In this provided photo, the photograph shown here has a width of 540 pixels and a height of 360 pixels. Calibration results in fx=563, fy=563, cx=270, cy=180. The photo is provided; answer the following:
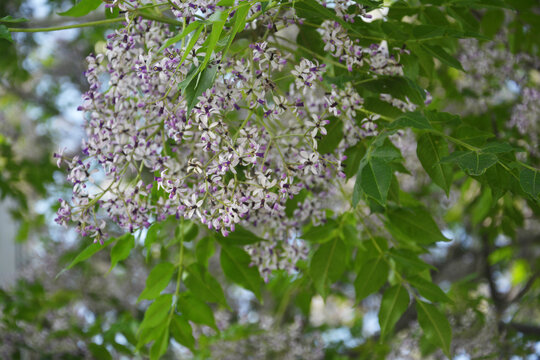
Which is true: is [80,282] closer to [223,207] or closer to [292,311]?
[292,311]

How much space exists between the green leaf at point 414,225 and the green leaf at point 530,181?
0.35m

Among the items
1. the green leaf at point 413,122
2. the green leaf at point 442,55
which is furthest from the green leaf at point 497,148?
the green leaf at point 442,55

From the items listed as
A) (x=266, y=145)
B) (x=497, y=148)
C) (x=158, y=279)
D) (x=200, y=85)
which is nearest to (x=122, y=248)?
(x=158, y=279)

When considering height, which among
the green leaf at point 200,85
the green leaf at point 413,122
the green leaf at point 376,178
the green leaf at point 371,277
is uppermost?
the green leaf at point 200,85

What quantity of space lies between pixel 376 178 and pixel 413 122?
0.14m

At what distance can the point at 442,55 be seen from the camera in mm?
1349

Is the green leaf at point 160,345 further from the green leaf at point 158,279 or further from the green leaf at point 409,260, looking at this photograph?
the green leaf at point 409,260

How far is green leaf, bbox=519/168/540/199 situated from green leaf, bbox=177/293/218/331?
2.91 feet

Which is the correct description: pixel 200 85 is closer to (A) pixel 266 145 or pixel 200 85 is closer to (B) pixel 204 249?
(A) pixel 266 145

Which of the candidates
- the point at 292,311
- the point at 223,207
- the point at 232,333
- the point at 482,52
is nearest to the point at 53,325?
the point at 232,333

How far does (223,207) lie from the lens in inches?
45.3

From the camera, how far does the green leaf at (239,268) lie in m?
1.53

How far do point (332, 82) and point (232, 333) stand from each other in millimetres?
1652

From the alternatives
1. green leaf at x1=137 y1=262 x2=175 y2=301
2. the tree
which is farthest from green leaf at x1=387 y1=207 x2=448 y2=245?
green leaf at x1=137 y1=262 x2=175 y2=301
